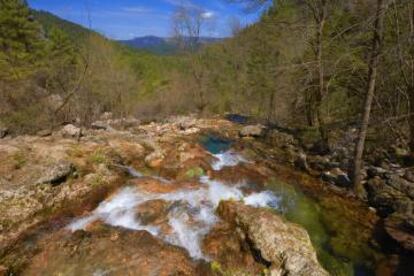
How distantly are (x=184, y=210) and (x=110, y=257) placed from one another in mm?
2111

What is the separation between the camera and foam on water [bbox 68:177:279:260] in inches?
263

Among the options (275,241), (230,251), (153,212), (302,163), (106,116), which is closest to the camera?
(275,241)

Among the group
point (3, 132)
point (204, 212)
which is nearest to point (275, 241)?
point (204, 212)

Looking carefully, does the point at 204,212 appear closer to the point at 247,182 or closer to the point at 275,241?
the point at 275,241

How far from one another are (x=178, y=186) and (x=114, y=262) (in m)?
3.43

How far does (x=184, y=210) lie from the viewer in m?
7.50

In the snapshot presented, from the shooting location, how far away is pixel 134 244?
6.25 m

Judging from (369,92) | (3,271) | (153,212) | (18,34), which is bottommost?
(3,271)

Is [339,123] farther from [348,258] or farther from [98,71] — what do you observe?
[98,71]

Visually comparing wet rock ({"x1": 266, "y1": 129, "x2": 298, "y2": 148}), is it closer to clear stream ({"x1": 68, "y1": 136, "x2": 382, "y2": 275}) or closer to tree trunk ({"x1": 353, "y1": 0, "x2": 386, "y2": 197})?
clear stream ({"x1": 68, "y1": 136, "x2": 382, "y2": 275})

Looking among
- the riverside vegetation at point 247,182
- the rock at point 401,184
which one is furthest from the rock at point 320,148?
the rock at point 401,184

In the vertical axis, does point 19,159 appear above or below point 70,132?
above

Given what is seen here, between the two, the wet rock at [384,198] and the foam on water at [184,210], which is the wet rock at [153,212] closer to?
the foam on water at [184,210]

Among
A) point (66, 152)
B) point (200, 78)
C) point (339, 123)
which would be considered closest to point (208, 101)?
point (200, 78)
